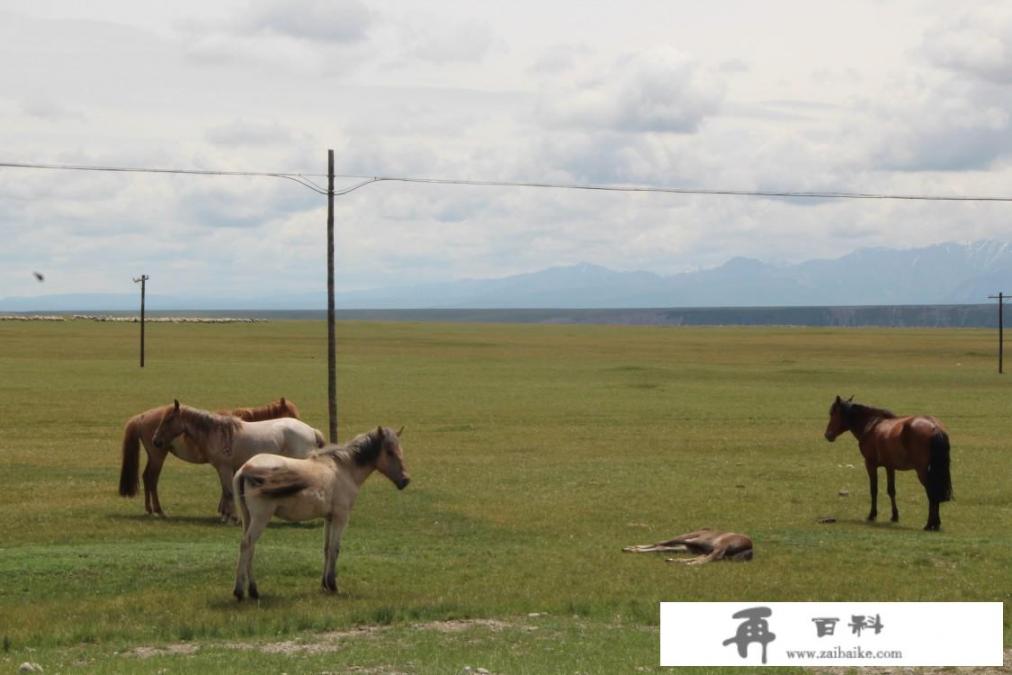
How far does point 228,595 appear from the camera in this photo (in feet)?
47.4

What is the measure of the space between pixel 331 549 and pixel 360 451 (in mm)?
1272

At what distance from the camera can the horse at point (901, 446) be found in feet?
68.5

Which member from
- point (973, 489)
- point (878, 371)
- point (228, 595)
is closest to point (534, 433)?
point (973, 489)

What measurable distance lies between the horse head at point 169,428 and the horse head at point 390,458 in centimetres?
607

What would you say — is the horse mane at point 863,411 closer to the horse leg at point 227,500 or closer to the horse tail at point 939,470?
the horse tail at point 939,470

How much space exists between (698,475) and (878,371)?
177 feet

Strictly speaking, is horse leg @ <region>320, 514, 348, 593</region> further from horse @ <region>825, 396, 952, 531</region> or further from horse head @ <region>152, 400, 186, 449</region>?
horse @ <region>825, 396, 952, 531</region>

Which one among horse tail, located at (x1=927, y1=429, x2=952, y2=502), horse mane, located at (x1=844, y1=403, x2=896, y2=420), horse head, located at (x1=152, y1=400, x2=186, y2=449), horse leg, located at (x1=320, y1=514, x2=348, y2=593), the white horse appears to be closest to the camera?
horse leg, located at (x1=320, y1=514, x2=348, y2=593)

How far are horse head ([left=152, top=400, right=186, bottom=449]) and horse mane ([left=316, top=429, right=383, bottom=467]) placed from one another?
5.99m

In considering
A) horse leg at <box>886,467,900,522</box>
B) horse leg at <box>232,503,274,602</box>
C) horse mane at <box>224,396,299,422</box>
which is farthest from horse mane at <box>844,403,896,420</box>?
horse leg at <box>232,503,274,602</box>

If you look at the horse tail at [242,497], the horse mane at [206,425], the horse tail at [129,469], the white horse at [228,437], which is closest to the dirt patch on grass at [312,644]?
the horse tail at [242,497]

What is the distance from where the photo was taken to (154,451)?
21734mm

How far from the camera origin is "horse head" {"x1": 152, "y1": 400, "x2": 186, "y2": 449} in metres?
20.1

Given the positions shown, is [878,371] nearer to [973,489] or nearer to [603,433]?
[603,433]
